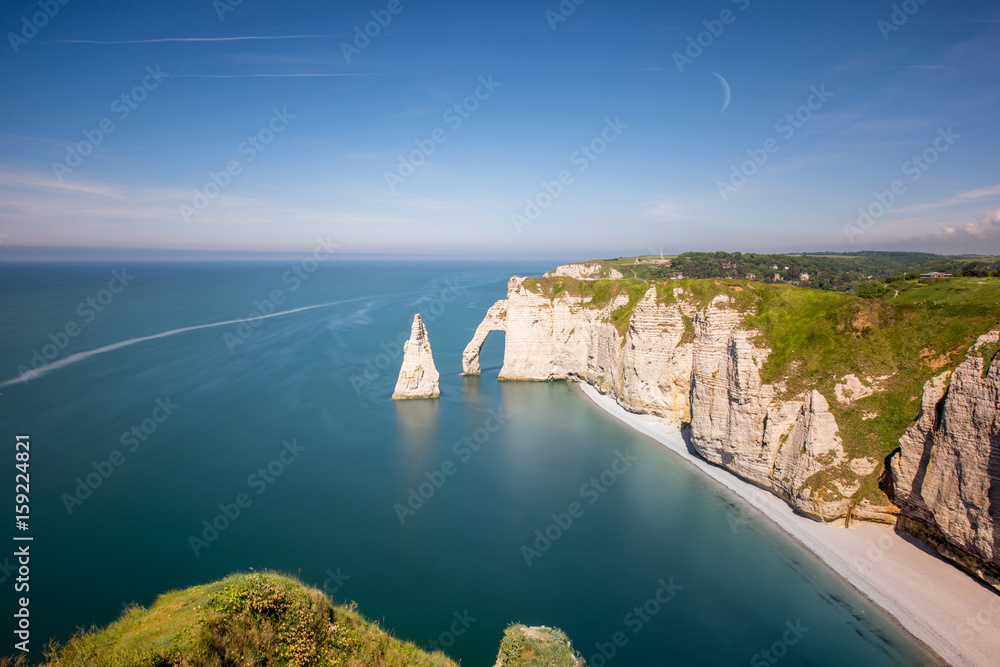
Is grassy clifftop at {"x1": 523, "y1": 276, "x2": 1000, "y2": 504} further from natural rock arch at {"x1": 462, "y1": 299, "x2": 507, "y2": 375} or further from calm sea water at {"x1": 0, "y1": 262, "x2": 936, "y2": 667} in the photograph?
natural rock arch at {"x1": 462, "y1": 299, "x2": 507, "y2": 375}

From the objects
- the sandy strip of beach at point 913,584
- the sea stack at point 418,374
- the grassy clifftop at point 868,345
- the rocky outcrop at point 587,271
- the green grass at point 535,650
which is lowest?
the sandy strip of beach at point 913,584

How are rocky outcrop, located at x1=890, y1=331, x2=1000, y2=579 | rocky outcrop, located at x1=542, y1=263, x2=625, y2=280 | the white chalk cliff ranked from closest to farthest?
1. rocky outcrop, located at x1=890, y1=331, x2=1000, y2=579
2. the white chalk cliff
3. rocky outcrop, located at x1=542, y1=263, x2=625, y2=280

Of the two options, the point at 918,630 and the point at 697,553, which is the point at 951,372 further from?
the point at 697,553

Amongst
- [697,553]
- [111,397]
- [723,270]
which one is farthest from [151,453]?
[723,270]

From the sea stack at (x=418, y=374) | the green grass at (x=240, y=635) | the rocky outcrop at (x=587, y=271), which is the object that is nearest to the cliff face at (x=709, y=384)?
the sea stack at (x=418, y=374)

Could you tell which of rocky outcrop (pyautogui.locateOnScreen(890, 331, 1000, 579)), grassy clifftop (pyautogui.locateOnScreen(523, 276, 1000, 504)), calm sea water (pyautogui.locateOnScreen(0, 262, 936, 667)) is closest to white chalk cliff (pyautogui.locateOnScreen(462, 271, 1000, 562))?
rocky outcrop (pyautogui.locateOnScreen(890, 331, 1000, 579))

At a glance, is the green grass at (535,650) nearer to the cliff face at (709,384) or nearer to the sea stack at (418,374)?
the cliff face at (709,384)

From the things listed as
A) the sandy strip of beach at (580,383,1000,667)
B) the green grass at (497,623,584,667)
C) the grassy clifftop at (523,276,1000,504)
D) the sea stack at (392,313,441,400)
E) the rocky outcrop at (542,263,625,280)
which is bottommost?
the sandy strip of beach at (580,383,1000,667)
